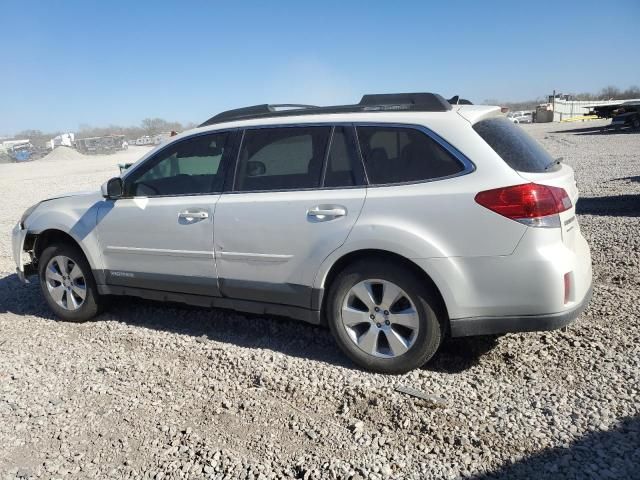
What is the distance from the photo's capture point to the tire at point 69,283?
5180 millimetres

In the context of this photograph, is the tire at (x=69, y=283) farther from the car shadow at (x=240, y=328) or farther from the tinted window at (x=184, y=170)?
the tinted window at (x=184, y=170)

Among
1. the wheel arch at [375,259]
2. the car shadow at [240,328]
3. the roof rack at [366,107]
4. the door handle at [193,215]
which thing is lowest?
the car shadow at [240,328]

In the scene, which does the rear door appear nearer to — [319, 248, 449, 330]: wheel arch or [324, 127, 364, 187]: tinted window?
[324, 127, 364, 187]: tinted window

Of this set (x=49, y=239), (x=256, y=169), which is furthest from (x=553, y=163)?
(x=49, y=239)

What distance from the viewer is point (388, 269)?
367cm

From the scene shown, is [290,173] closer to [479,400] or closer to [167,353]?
[167,353]

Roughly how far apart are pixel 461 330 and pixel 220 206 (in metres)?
2.03

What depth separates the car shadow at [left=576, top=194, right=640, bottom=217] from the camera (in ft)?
28.8

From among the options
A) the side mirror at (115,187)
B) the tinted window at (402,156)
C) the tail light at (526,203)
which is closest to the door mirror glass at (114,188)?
the side mirror at (115,187)

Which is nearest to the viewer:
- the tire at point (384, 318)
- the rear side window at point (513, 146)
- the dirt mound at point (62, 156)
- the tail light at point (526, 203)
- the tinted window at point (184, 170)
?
the tail light at point (526, 203)

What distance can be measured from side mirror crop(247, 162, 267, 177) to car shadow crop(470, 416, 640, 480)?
2.61 meters

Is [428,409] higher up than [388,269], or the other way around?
[388,269]

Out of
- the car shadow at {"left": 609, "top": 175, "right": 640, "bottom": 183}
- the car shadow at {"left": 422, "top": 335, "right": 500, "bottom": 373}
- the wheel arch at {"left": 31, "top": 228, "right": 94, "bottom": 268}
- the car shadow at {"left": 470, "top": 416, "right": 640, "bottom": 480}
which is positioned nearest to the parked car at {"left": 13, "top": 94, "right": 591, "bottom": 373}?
the car shadow at {"left": 422, "top": 335, "right": 500, "bottom": 373}

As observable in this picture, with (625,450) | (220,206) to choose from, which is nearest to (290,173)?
(220,206)
